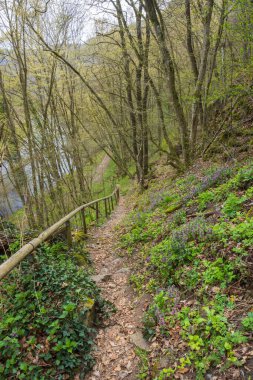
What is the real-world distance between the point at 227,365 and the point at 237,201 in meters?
2.56

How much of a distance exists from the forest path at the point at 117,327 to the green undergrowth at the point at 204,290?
8.9 inches

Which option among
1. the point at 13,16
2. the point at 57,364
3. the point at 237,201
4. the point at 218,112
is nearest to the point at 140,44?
the point at 218,112

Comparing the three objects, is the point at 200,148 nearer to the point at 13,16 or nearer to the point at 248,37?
the point at 248,37

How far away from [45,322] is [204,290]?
187 cm

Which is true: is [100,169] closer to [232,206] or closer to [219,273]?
A: [232,206]

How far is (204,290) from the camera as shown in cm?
312

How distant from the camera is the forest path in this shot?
3006 mm

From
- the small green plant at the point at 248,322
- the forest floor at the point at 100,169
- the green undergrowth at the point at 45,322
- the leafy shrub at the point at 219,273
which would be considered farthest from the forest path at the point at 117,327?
the forest floor at the point at 100,169

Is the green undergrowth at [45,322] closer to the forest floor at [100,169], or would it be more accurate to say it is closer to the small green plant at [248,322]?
the small green plant at [248,322]

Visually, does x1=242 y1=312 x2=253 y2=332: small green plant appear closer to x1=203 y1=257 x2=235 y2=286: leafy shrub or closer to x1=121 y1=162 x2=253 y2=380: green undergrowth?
x1=121 y1=162 x2=253 y2=380: green undergrowth

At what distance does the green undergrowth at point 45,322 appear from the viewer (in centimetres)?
256

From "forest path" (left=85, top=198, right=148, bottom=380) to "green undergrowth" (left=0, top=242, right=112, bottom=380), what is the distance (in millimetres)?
170

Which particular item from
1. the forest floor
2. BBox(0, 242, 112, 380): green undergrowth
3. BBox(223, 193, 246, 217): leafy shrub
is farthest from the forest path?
the forest floor

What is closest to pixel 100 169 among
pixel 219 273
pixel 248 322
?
pixel 219 273
